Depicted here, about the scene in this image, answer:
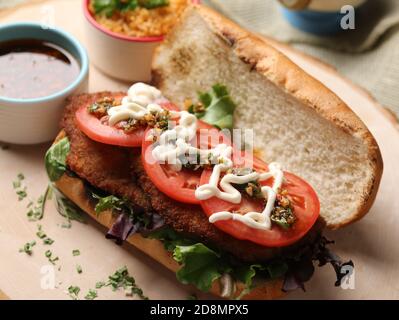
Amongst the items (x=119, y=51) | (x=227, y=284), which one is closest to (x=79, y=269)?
(x=227, y=284)

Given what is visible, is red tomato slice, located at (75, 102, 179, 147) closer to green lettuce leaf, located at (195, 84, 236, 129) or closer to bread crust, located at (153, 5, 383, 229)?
green lettuce leaf, located at (195, 84, 236, 129)

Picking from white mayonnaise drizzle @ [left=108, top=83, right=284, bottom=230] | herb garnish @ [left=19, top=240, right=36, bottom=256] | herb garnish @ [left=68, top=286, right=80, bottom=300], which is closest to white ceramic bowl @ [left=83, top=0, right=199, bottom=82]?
→ white mayonnaise drizzle @ [left=108, top=83, right=284, bottom=230]

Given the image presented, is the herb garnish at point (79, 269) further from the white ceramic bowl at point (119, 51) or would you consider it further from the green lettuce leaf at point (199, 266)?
the white ceramic bowl at point (119, 51)

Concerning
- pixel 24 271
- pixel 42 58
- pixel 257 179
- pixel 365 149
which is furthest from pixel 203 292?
pixel 42 58

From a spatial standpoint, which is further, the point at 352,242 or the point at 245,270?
the point at 352,242

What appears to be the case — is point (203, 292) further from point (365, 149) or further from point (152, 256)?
point (365, 149)

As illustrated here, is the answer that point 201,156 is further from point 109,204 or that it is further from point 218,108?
point 218,108
